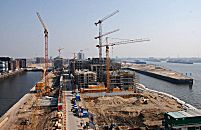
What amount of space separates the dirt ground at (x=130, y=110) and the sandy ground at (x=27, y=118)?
287cm

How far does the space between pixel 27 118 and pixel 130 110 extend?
21.3 ft

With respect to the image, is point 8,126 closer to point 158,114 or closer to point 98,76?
point 158,114

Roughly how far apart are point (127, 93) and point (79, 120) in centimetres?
967

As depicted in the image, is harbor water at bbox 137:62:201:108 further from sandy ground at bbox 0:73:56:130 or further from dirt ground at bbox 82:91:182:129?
sandy ground at bbox 0:73:56:130

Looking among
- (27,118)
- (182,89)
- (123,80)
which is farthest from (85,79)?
(182,89)

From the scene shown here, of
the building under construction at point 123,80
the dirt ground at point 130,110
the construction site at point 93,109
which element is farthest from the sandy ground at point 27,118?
the building under construction at point 123,80

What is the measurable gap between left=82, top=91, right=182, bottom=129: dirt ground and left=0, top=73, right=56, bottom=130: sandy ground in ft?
9.43

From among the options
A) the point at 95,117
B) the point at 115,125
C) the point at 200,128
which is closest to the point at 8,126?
the point at 95,117

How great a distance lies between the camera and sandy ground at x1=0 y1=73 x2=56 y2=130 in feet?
42.5

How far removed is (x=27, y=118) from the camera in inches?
573

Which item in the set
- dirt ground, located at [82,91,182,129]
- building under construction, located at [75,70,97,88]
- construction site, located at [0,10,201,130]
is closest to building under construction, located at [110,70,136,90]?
construction site, located at [0,10,201,130]

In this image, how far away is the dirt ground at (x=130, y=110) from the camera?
42.3 ft

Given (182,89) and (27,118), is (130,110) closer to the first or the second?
(27,118)

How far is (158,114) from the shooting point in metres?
14.3
